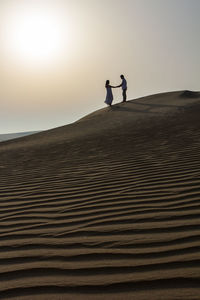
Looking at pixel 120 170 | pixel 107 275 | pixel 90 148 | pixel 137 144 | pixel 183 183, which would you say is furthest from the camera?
pixel 90 148

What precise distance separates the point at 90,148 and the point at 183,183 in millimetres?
4092

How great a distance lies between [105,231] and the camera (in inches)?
104

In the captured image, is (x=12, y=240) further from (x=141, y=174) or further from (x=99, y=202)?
(x=141, y=174)

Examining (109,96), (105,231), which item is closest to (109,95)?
(109,96)

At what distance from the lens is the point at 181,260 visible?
6.74 ft

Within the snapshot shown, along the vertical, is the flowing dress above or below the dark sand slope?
above

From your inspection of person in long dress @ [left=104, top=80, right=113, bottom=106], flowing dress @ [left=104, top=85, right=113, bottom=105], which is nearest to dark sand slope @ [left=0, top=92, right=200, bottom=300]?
person in long dress @ [left=104, top=80, right=113, bottom=106]

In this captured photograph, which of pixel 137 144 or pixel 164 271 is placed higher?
pixel 137 144

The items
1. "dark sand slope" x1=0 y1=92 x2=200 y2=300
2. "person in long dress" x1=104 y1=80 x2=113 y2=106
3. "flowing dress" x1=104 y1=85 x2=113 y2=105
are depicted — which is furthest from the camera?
"flowing dress" x1=104 y1=85 x2=113 y2=105

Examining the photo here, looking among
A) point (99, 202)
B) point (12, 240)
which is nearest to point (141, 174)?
point (99, 202)

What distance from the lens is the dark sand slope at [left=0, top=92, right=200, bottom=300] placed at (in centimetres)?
189

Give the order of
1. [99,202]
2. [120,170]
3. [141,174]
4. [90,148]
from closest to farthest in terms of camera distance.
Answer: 1. [99,202]
2. [141,174]
3. [120,170]
4. [90,148]

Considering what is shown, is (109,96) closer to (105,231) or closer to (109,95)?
(109,95)

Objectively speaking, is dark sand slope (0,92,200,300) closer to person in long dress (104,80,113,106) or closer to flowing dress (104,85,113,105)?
person in long dress (104,80,113,106)
